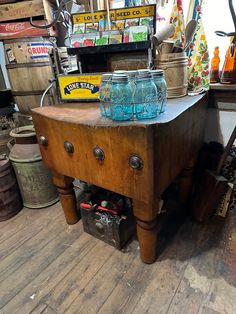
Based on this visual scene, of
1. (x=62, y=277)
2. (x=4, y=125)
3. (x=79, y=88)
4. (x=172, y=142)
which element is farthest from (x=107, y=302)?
(x=4, y=125)

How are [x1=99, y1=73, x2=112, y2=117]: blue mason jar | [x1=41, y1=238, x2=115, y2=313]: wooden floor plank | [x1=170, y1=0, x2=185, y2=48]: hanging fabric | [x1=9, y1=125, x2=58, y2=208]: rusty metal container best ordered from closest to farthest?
[x1=99, y1=73, x2=112, y2=117]: blue mason jar → [x1=41, y1=238, x2=115, y2=313]: wooden floor plank → [x1=170, y1=0, x2=185, y2=48]: hanging fabric → [x1=9, y1=125, x2=58, y2=208]: rusty metal container

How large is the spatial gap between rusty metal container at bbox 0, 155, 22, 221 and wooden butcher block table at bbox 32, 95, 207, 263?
1.52ft

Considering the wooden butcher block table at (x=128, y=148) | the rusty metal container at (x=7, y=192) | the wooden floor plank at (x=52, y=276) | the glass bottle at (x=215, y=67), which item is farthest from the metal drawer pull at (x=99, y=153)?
the glass bottle at (x=215, y=67)

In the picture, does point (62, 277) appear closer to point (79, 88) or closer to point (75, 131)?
point (75, 131)

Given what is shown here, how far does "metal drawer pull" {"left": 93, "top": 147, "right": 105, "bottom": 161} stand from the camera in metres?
0.84

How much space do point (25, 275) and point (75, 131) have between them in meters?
0.77

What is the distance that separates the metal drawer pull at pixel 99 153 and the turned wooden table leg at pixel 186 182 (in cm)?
64

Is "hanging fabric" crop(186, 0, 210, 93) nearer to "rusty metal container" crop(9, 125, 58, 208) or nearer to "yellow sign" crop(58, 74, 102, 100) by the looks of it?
"yellow sign" crop(58, 74, 102, 100)

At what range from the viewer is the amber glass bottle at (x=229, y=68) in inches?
48.0

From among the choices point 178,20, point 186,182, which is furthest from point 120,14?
point 186,182

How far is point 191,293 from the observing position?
95 cm

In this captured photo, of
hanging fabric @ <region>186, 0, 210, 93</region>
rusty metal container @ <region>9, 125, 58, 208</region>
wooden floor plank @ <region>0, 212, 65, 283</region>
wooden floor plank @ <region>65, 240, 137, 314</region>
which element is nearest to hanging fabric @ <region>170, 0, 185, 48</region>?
hanging fabric @ <region>186, 0, 210, 93</region>

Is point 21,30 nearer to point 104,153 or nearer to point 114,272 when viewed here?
point 104,153

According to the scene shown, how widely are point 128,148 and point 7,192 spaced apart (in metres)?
1.05
